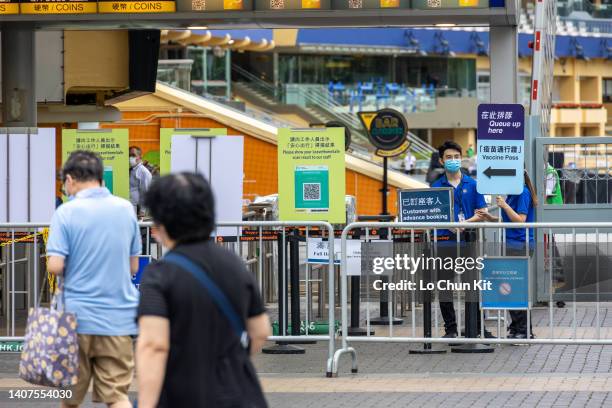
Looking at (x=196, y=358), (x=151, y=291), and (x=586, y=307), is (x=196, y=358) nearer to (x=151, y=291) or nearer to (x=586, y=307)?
(x=151, y=291)

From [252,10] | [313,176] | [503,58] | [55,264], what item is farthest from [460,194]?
[55,264]

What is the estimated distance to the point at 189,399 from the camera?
487 centimetres

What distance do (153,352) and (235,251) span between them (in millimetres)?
6705

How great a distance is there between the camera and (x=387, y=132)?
25.0 m

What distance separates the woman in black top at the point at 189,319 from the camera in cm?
487

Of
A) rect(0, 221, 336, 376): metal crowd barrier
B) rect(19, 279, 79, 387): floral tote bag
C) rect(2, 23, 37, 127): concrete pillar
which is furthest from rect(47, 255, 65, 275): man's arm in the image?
rect(2, 23, 37, 127): concrete pillar

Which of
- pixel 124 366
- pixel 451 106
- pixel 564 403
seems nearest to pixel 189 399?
pixel 124 366

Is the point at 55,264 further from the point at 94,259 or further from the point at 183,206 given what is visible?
the point at 183,206

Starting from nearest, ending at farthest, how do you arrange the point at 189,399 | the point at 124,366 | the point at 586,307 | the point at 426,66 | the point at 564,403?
1. the point at 189,399
2. the point at 124,366
3. the point at 564,403
4. the point at 586,307
5. the point at 426,66

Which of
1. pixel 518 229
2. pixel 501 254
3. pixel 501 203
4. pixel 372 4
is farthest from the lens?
pixel 372 4

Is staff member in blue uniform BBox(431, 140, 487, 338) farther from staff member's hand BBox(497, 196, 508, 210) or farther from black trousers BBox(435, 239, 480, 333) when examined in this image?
black trousers BBox(435, 239, 480, 333)

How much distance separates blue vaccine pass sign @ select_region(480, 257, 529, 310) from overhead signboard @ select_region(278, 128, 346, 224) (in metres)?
1.50

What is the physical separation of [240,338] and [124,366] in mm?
2258

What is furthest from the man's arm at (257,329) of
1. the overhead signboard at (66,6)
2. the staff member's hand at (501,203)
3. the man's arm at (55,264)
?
the overhead signboard at (66,6)
